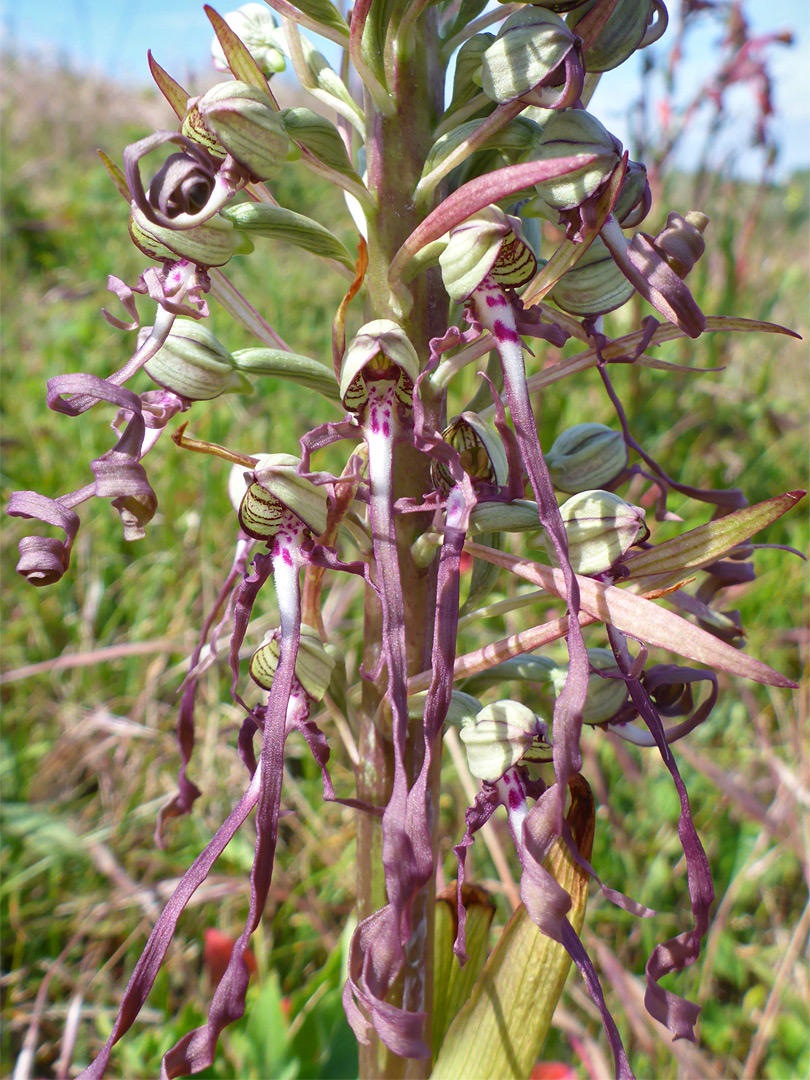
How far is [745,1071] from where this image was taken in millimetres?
1210

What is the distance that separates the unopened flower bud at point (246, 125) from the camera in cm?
71

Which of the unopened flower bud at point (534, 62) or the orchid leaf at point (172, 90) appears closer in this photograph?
the unopened flower bud at point (534, 62)

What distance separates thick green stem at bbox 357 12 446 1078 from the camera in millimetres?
804

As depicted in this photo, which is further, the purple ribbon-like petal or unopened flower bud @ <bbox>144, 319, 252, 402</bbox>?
unopened flower bud @ <bbox>144, 319, 252, 402</bbox>

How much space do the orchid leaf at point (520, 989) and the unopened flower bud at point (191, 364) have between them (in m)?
0.54

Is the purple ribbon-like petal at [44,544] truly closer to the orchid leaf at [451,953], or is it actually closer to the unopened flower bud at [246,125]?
the unopened flower bud at [246,125]

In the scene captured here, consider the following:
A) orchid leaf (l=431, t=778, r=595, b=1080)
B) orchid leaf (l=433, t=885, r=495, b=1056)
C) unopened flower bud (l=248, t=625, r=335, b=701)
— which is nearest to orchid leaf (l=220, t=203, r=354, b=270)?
unopened flower bud (l=248, t=625, r=335, b=701)

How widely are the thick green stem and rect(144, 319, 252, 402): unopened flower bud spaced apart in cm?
16

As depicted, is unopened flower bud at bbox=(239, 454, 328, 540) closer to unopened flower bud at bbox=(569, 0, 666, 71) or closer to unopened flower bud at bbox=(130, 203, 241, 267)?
unopened flower bud at bbox=(130, 203, 241, 267)

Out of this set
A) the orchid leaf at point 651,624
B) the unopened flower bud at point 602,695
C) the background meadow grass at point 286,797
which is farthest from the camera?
the background meadow grass at point 286,797

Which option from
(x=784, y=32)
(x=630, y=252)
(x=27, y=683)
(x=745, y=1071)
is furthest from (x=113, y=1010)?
(x=784, y=32)

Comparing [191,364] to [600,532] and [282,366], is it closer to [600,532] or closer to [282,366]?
[282,366]

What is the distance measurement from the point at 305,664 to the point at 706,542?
0.40 m

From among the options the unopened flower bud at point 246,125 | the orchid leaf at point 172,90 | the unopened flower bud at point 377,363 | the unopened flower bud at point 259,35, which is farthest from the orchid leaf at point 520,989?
the unopened flower bud at point 259,35
